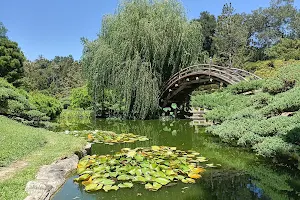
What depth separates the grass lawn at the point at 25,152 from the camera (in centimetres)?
416

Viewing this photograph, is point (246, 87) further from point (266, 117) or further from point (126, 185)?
point (126, 185)

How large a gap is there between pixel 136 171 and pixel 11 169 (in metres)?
2.10

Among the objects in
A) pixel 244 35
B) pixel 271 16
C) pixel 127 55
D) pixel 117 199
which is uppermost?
pixel 271 16

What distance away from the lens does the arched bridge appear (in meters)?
13.2

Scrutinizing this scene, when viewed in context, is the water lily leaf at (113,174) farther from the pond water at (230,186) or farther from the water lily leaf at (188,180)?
the water lily leaf at (188,180)

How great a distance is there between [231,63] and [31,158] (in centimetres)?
2484

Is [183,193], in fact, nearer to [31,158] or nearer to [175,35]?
[31,158]

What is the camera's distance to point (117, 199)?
173 inches

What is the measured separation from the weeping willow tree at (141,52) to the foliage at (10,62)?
8.82 m

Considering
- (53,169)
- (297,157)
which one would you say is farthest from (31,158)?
(297,157)

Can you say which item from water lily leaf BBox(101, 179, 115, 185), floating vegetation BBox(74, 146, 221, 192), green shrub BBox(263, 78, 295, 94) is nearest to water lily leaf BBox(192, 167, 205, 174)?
floating vegetation BBox(74, 146, 221, 192)

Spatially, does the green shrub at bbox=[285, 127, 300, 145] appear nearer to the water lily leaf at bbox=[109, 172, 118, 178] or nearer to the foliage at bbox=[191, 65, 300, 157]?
the foliage at bbox=[191, 65, 300, 157]

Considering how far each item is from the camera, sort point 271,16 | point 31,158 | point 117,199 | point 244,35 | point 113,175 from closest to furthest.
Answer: point 117,199
point 113,175
point 31,158
point 244,35
point 271,16

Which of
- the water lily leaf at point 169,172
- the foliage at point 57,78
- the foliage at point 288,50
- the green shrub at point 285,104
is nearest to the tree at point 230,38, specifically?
the foliage at point 288,50
